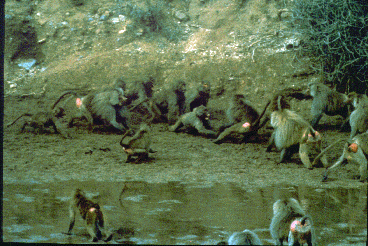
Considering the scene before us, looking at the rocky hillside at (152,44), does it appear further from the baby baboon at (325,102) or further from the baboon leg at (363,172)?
the baboon leg at (363,172)

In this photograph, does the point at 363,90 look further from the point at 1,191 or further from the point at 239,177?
the point at 1,191

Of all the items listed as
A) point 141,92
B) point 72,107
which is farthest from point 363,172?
point 72,107

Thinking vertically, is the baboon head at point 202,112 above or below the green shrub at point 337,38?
below

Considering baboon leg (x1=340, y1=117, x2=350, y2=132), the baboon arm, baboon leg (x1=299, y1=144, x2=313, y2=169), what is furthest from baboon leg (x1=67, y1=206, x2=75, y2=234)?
baboon leg (x1=340, y1=117, x2=350, y2=132)

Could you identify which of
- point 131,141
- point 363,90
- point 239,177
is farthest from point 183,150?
point 363,90

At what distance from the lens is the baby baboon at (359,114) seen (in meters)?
5.45

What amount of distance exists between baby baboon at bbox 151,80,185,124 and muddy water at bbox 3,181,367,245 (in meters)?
1.73

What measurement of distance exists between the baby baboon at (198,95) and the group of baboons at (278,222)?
2.69 metres

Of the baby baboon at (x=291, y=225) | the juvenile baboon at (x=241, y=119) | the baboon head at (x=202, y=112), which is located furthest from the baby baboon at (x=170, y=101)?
the baby baboon at (x=291, y=225)

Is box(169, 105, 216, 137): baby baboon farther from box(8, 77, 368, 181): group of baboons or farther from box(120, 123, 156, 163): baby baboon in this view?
box(120, 123, 156, 163): baby baboon

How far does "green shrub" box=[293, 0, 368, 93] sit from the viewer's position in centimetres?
503

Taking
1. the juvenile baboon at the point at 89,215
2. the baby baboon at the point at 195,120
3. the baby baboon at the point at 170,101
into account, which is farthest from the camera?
the baby baboon at the point at 170,101

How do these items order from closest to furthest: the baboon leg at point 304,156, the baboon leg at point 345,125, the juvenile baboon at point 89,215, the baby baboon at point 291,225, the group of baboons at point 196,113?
1. the baby baboon at point 291,225
2. the juvenile baboon at point 89,215
3. the baboon leg at point 304,156
4. the group of baboons at point 196,113
5. the baboon leg at point 345,125

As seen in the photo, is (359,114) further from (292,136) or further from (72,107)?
(72,107)
